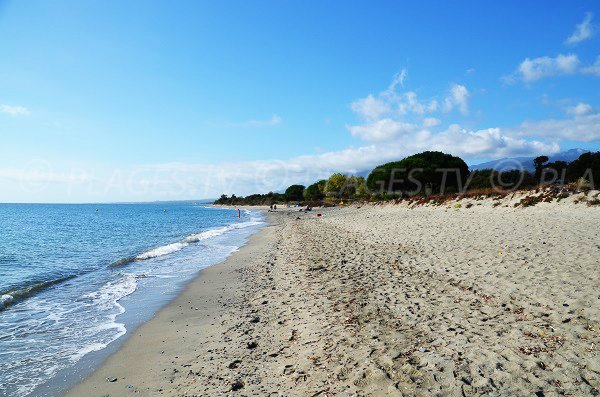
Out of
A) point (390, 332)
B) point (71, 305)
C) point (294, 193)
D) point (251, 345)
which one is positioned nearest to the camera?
point (390, 332)

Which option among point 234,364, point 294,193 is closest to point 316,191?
point 294,193

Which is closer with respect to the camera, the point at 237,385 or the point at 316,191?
the point at 237,385

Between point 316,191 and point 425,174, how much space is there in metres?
71.6

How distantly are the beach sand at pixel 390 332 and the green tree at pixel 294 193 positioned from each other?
129 meters

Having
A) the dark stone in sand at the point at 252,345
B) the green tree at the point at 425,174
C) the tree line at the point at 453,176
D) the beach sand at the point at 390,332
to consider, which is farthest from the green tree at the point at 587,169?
the dark stone in sand at the point at 252,345

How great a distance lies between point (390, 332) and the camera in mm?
6461

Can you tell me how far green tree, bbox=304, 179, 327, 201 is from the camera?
12544 centimetres

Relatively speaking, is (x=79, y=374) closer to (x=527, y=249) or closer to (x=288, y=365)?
(x=288, y=365)

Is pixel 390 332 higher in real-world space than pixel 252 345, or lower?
higher

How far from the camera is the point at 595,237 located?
12812 millimetres

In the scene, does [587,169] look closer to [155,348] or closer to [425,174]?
[155,348]

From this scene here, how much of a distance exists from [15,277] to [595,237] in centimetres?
2542

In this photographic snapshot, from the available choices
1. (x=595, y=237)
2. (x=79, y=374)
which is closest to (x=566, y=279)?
(x=595, y=237)

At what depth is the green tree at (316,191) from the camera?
125438 millimetres
